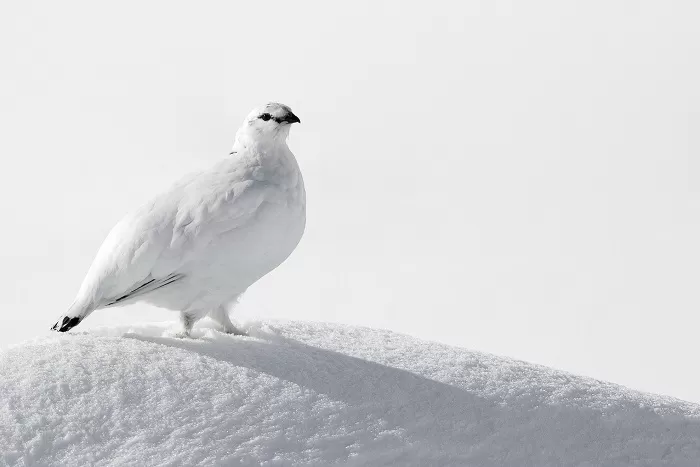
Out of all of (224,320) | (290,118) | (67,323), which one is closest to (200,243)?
(224,320)

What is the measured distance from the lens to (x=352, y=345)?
5.34 metres

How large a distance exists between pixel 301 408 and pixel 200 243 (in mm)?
950

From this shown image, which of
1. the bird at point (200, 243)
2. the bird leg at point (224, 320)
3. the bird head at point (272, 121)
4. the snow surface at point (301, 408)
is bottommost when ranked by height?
the snow surface at point (301, 408)

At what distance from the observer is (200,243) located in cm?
479

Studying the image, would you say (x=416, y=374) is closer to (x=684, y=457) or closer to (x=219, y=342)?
(x=219, y=342)

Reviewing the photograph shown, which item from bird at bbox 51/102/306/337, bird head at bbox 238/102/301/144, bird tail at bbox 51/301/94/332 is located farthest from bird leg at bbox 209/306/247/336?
bird head at bbox 238/102/301/144

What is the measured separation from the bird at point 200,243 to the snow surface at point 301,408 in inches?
9.9

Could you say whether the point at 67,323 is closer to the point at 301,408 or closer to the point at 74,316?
the point at 74,316

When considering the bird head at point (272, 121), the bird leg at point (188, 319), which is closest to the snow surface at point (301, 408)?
the bird leg at point (188, 319)

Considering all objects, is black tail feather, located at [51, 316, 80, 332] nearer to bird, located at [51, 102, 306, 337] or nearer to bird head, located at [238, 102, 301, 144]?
bird, located at [51, 102, 306, 337]

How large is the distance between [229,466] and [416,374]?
47.8 inches

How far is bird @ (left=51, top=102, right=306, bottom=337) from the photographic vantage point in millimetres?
4797

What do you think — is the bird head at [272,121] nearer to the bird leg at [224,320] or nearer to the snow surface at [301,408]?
the bird leg at [224,320]

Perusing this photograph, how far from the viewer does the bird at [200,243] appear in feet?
15.7
